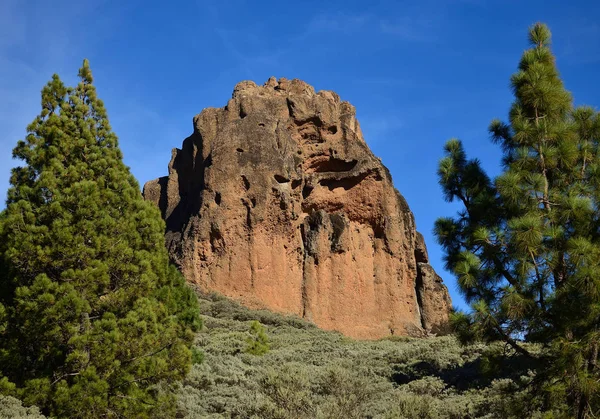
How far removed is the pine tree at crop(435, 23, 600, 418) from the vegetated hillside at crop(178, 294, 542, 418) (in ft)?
3.11

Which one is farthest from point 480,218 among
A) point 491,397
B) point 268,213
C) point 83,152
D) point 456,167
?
point 268,213

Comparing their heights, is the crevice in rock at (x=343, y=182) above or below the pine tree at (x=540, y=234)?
above

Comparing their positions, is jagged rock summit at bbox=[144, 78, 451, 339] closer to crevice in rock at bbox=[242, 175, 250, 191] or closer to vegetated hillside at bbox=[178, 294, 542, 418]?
crevice in rock at bbox=[242, 175, 250, 191]

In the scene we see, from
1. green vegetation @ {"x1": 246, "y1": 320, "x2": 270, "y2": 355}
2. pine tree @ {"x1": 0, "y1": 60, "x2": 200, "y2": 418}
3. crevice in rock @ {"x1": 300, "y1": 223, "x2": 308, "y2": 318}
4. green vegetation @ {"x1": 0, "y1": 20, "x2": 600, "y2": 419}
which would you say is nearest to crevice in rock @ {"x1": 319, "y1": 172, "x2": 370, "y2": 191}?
crevice in rock @ {"x1": 300, "y1": 223, "x2": 308, "y2": 318}

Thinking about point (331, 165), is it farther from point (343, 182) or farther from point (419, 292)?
point (419, 292)

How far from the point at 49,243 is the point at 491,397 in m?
9.11

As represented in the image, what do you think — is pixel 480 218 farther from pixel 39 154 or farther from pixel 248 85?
pixel 248 85

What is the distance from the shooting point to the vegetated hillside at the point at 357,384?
47.2 ft

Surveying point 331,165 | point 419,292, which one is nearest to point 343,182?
point 331,165

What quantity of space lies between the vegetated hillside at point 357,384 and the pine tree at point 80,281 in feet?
6.48

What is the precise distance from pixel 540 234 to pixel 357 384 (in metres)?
6.47

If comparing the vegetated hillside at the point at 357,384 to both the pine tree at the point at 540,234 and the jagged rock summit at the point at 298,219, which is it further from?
the jagged rock summit at the point at 298,219

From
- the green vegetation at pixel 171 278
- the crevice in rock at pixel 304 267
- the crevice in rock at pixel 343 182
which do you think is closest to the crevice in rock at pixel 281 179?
the crevice in rock at pixel 304 267

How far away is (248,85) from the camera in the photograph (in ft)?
155
